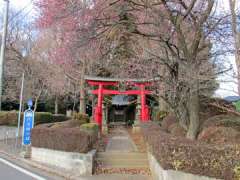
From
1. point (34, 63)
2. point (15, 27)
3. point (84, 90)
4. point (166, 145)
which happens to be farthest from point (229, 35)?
point (15, 27)

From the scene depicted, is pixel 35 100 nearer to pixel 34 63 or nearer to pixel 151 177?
pixel 34 63

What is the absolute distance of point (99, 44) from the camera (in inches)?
484

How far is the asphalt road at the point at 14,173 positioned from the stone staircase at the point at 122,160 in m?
2.39

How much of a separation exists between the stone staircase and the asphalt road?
7.83 ft

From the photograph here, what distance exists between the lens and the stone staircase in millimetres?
11539

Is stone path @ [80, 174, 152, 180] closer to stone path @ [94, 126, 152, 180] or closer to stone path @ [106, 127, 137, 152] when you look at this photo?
stone path @ [94, 126, 152, 180]

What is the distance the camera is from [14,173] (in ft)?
33.7

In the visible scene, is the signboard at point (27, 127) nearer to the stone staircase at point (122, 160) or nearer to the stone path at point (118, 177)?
the stone staircase at point (122, 160)

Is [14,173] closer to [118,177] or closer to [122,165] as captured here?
[118,177]

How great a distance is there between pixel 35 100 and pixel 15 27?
832 cm

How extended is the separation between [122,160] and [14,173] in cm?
368

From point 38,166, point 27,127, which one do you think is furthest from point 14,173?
point 27,127

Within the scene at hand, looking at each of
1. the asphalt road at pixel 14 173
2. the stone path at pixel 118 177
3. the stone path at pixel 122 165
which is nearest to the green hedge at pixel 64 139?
the stone path at pixel 122 165

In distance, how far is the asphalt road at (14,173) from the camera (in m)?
9.58
